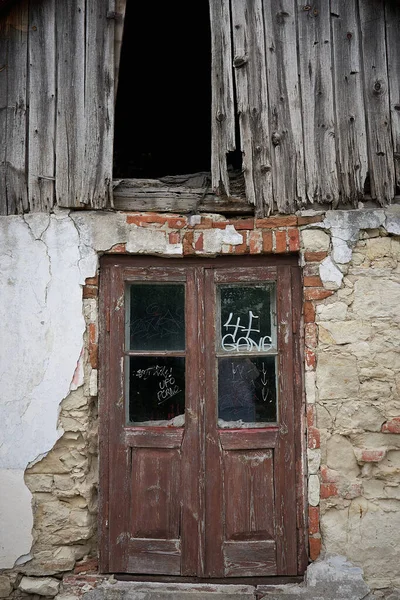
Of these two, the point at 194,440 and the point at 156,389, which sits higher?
the point at 156,389

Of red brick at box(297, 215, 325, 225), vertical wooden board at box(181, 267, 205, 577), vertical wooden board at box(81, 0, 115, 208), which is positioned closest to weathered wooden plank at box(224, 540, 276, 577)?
vertical wooden board at box(181, 267, 205, 577)

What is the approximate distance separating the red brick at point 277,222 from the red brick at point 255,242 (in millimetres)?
78

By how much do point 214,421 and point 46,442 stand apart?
3.51ft

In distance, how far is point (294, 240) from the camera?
152 inches

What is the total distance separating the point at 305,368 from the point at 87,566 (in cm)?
188

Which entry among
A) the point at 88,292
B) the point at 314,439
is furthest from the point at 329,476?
the point at 88,292

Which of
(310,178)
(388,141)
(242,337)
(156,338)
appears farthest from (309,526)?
(388,141)

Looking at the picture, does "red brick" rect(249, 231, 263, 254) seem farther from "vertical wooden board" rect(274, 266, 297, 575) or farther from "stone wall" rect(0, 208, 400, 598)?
"vertical wooden board" rect(274, 266, 297, 575)

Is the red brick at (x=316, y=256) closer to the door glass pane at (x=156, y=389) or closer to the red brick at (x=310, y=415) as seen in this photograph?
the red brick at (x=310, y=415)

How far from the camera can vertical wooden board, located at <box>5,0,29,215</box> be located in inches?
157

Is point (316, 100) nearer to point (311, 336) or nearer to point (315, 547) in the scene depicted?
point (311, 336)

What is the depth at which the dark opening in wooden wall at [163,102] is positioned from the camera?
6.37 m

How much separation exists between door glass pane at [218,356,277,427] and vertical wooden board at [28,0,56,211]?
161 centimetres

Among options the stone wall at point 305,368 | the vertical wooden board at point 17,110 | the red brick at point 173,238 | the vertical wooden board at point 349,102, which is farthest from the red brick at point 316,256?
the vertical wooden board at point 17,110
